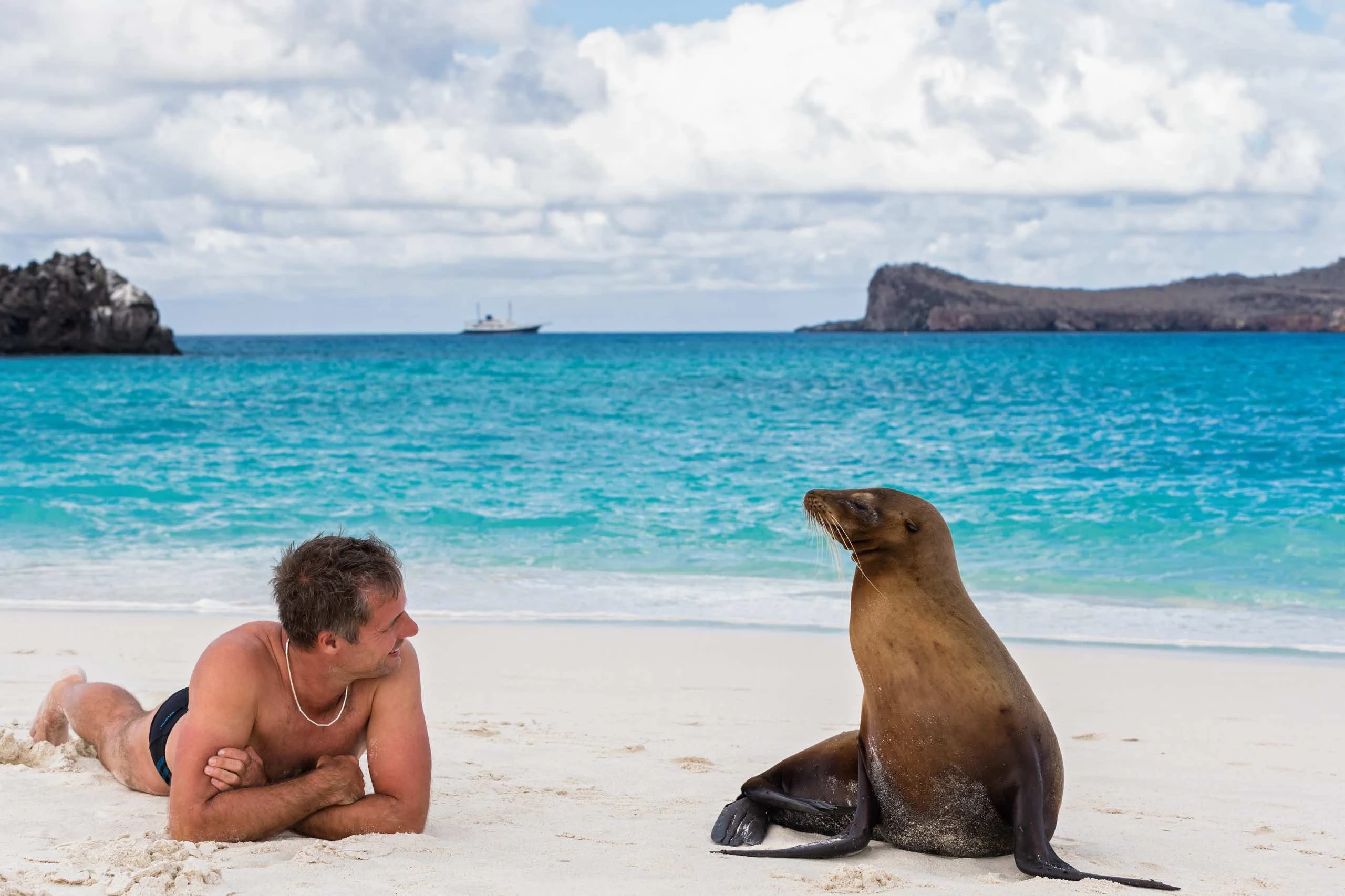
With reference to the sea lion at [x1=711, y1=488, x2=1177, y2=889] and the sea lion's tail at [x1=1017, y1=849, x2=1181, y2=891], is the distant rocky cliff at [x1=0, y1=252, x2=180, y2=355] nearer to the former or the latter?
the sea lion at [x1=711, y1=488, x2=1177, y2=889]

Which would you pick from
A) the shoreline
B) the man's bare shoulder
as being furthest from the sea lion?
A: the shoreline

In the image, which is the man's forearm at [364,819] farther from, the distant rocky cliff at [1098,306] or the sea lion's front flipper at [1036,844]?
the distant rocky cliff at [1098,306]

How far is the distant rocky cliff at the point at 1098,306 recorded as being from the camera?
123 meters

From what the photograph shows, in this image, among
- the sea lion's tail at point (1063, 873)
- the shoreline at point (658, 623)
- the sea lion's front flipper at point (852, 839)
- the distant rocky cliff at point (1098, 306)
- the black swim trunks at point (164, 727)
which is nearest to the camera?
the sea lion's tail at point (1063, 873)

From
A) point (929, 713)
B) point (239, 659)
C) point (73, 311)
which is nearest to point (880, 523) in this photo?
point (929, 713)

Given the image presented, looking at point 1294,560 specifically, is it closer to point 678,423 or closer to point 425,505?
point 425,505

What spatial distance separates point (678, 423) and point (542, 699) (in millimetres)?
19991

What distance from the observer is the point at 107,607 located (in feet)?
30.6

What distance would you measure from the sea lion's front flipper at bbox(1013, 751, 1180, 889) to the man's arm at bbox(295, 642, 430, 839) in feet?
5.62

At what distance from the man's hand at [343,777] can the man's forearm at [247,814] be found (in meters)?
0.05

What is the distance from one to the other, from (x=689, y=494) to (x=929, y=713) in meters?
12.6

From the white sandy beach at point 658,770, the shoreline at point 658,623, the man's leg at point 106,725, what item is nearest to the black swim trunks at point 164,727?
the man's leg at point 106,725

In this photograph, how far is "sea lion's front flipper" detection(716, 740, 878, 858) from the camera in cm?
381

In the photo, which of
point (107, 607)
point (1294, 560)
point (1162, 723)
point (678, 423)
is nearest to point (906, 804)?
point (1162, 723)
